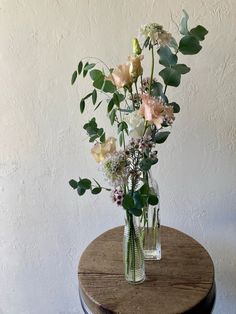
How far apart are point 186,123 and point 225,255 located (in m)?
0.48

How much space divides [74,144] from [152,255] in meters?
0.43

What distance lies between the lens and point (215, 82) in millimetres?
1098

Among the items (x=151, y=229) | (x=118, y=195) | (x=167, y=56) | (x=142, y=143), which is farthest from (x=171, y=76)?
(x=151, y=229)

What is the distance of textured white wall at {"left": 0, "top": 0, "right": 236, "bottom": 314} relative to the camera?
108 cm

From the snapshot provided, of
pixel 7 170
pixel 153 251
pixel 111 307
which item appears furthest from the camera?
pixel 7 170

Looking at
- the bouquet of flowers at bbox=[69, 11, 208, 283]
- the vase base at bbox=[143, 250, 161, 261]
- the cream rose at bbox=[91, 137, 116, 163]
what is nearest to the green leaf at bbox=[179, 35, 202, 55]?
the bouquet of flowers at bbox=[69, 11, 208, 283]

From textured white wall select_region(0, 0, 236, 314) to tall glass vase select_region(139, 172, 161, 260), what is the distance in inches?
10.0

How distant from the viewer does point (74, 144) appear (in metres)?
1.19

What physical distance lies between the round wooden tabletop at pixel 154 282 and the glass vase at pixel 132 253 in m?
0.02

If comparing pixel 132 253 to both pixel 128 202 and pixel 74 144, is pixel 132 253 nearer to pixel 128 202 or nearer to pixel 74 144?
pixel 128 202

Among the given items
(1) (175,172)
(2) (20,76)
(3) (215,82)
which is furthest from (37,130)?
(3) (215,82)

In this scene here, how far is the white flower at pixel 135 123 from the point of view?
0.76 meters

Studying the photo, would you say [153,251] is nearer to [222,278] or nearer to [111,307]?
[111,307]

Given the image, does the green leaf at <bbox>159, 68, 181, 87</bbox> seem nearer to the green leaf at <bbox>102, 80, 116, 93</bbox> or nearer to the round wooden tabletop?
the green leaf at <bbox>102, 80, 116, 93</bbox>
